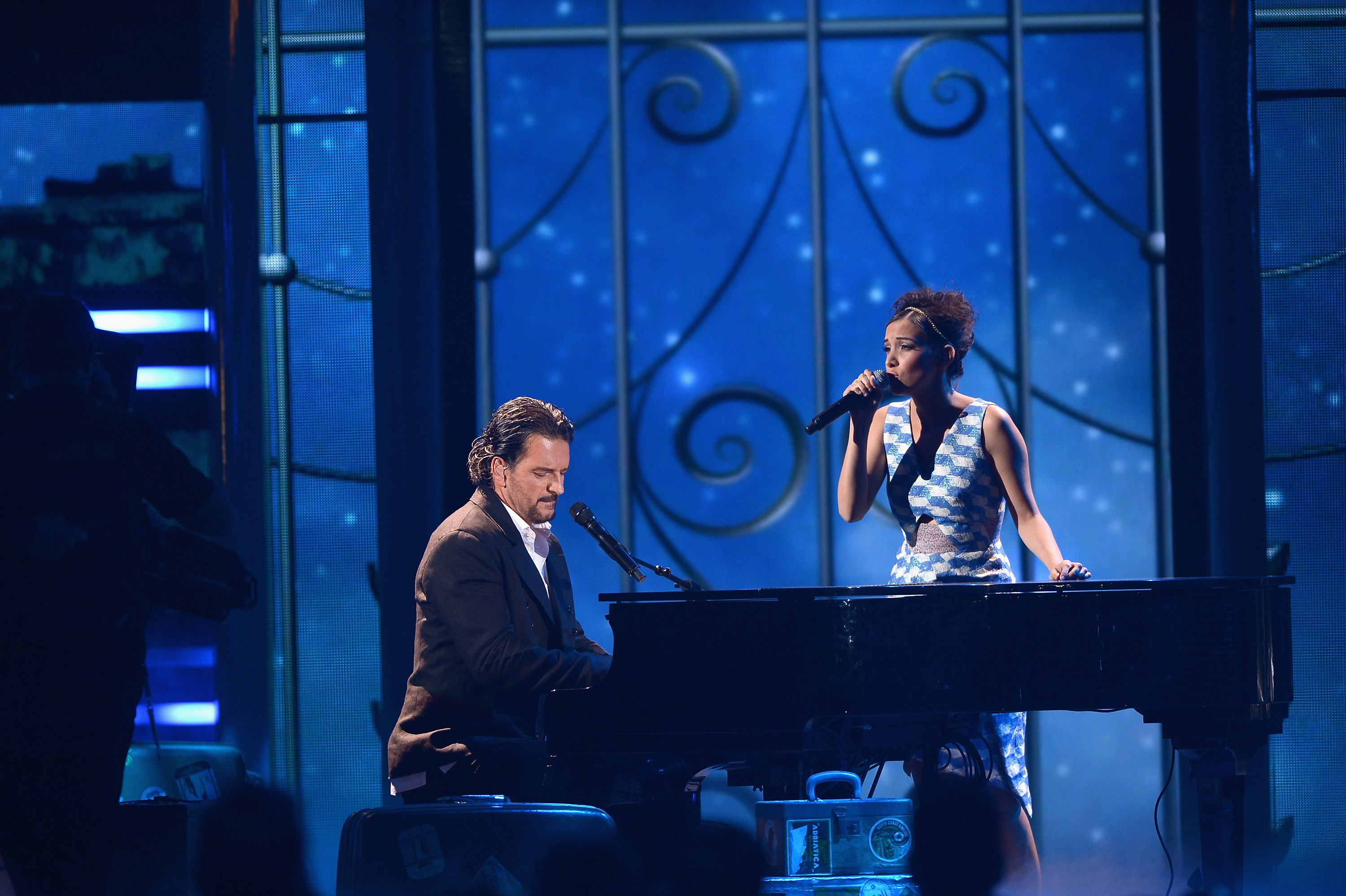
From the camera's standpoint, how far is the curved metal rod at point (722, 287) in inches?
156

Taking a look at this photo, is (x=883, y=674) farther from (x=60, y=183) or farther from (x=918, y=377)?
(x=60, y=183)

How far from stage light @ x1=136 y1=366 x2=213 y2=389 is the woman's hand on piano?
268 cm

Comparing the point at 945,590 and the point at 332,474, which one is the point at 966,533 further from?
the point at 332,474

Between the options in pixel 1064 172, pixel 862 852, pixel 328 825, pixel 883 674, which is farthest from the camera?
pixel 1064 172

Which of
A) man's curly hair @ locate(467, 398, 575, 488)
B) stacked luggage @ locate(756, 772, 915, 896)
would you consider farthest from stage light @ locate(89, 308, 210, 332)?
stacked luggage @ locate(756, 772, 915, 896)

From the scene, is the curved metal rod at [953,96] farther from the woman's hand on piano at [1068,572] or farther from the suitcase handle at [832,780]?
the suitcase handle at [832,780]

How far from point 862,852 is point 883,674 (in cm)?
47

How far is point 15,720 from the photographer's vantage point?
236 centimetres

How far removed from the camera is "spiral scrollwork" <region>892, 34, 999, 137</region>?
3.97m

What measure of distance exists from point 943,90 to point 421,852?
296 centimetres

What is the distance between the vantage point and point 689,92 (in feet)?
13.1

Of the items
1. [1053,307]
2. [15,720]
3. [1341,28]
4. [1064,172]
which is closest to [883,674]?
[15,720]

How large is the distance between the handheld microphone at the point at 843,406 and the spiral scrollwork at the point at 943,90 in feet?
5.48

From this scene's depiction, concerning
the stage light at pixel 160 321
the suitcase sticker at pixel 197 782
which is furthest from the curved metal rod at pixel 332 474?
the suitcase sticker at pixel 197 782
